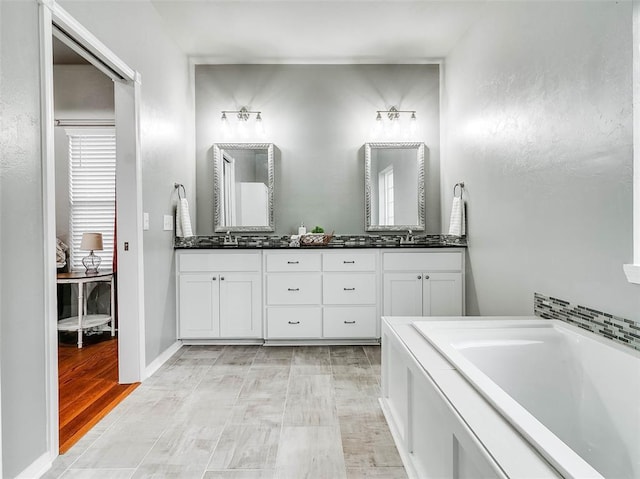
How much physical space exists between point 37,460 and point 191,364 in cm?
137

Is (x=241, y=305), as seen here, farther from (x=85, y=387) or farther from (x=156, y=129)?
(x=156, y=129)

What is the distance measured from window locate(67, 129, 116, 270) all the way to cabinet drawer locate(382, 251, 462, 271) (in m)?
2.75

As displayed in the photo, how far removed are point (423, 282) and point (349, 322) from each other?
722 millimetres

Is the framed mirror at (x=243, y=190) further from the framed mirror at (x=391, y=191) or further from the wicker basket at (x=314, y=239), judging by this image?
the framed mirror at (x=391, y=191)

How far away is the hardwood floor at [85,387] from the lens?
2.04m

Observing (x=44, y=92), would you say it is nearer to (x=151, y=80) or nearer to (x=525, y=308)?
(x=151, y=80)

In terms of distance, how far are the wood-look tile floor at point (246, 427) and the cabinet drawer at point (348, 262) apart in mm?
792

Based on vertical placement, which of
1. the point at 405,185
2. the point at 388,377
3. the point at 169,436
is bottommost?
the point at 169,436

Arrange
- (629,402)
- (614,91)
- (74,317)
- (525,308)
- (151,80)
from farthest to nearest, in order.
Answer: (74,317) < (151,80) < (525,308) < (614,91) < (629,402)

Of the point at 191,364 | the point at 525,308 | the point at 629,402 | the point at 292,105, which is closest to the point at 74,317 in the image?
the point at 191,364

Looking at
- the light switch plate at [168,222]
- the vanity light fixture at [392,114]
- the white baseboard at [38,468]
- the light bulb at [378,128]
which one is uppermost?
the vanity light fixture at [392,114]

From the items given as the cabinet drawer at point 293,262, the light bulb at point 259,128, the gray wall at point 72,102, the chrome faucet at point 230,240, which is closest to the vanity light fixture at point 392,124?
the light bulb at point 259,128

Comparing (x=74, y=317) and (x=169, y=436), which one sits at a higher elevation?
(x=74, y=317)

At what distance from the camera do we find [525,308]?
92.0 inches
